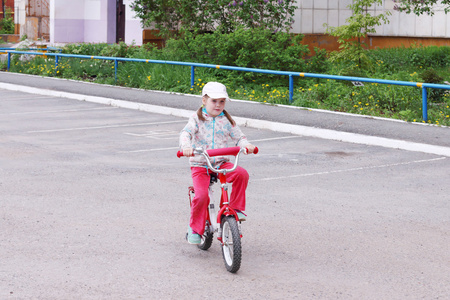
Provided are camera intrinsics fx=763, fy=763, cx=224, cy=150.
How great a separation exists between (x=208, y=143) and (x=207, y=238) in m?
0.84

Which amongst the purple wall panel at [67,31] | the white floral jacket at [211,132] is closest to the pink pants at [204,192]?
the white floral jacket at [211,132]

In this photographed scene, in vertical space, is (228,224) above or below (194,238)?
above

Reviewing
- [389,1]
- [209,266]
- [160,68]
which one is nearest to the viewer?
→ [209,266]

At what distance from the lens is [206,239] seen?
22.0 ft

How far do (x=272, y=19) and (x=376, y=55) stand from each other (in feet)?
17.9

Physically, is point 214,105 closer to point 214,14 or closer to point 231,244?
point 231,244

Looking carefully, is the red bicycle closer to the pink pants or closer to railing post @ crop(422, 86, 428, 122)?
the pink pants

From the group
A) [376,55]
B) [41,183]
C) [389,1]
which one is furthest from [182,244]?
[389,1]

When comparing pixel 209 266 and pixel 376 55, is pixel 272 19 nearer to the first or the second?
pixel 376 55

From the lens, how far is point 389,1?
107ft

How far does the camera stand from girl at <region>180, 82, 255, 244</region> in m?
6.33

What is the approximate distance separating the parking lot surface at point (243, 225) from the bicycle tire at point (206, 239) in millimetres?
62

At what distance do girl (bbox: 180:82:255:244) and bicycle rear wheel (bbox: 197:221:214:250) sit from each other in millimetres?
115

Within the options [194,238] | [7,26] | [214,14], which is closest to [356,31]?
[214,14]
